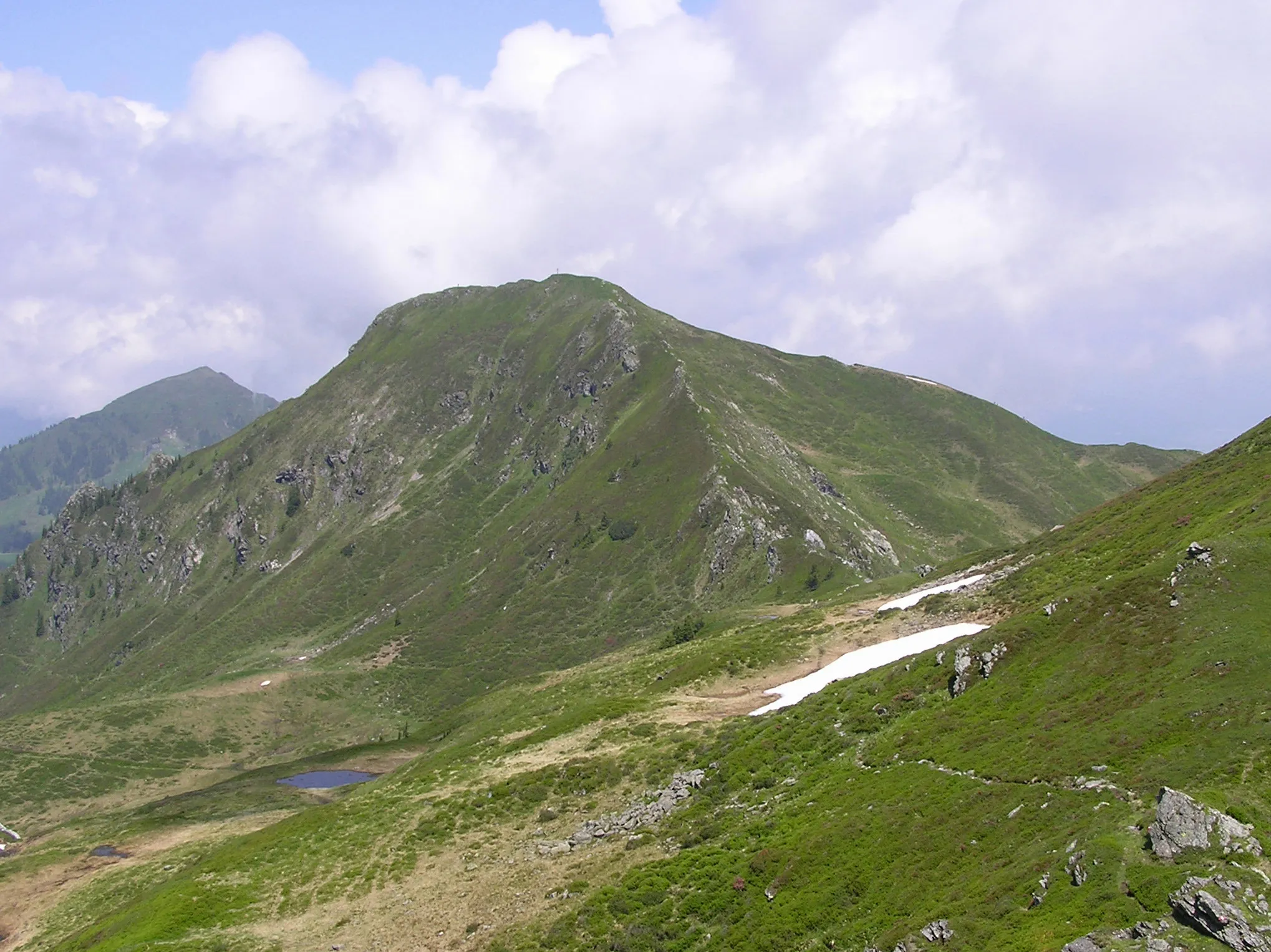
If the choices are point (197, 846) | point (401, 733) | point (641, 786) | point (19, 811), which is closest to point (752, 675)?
point (641, 786)

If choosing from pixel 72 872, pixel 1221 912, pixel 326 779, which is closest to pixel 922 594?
pixel 1221 912

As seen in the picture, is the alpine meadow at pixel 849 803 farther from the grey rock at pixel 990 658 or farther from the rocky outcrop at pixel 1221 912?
the grey rock at pixel 990 658

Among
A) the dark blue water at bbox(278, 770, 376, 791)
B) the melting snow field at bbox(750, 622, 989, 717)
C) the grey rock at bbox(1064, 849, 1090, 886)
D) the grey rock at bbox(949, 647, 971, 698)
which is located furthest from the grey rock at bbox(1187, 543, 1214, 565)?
the dark blue water at bbox(278, 770, 376, 791)

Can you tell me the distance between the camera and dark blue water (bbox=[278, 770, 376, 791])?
123062 mm

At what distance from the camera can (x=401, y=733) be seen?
163250 millimetres

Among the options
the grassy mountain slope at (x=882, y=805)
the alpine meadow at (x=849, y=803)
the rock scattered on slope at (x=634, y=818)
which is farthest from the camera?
the rock scattered on slope at (x=634, y=818)

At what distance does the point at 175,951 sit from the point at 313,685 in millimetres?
150066

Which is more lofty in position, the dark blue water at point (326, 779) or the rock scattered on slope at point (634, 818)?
the rock scattered on slope at point (634, 818)

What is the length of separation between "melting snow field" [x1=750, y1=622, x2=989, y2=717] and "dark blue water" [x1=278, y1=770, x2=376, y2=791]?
7927cm

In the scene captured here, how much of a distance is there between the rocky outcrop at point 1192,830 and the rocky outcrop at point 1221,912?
1564 mm

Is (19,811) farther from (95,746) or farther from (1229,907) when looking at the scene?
(1229,907)

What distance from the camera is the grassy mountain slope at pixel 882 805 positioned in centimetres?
2973

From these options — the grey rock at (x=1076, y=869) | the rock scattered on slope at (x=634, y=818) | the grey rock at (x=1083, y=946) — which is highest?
Result: the grey rock at (x=1076, y=869)

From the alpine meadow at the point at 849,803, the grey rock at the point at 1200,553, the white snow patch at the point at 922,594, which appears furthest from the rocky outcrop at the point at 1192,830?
the white snow patch at the point at 922,594
